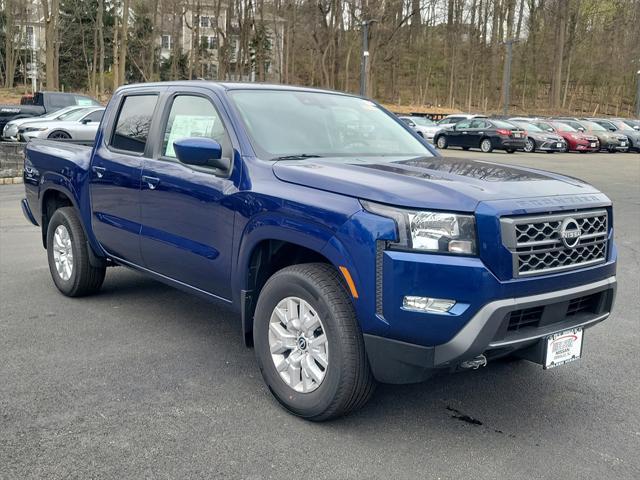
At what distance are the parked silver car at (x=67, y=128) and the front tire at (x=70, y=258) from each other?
12803 mm

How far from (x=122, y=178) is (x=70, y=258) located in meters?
1.34

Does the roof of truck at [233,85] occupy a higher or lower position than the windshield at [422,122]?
higher

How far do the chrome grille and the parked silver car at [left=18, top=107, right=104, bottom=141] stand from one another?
54.5 feet

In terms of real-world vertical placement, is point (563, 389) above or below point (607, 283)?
below

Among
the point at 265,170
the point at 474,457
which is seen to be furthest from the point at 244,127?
the point at 474,457

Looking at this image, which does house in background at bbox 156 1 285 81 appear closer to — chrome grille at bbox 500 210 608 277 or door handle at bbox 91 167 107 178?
door handle at bbox 91 167 107 178

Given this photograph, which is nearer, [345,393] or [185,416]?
[345,393]

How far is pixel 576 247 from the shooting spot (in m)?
3.47

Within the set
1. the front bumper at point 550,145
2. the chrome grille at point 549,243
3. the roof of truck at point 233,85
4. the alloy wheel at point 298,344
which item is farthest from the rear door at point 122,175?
the front bumper at point 550,145

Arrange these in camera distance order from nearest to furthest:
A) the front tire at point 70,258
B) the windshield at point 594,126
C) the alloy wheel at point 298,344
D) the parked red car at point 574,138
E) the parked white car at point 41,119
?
the alloy wheel at point 298,344, the front tire at point 70,258, the parked white car at point 41,119, the parked red car at point 574,138, the windshield at point 594,126

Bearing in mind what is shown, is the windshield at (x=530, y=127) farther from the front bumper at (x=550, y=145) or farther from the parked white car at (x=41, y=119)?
the parked white car at (x=41, y=119)

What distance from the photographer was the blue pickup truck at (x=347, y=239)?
317cm

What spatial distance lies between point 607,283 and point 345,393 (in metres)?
1.55

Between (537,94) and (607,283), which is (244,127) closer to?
(607,283)
